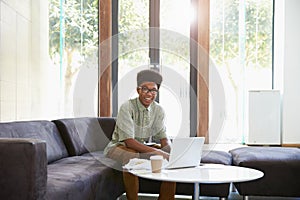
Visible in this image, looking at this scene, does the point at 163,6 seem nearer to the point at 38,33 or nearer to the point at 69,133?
the point at 38,33

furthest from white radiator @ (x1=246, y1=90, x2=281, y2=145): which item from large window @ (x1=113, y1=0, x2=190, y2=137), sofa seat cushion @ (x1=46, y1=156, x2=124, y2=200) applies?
sofa seat cushion @ (x1=46, y1=156, x2=124, y2=200)

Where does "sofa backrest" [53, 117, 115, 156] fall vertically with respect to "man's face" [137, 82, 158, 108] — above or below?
below

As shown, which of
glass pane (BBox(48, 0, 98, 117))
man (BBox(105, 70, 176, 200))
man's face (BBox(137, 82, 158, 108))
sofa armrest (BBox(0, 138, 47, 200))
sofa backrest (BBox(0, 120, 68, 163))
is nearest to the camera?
sofa armrest (BBox(0, 138, 47, 200))

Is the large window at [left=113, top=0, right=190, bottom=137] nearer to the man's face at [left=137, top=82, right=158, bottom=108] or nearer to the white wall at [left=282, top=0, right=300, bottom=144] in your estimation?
the white wall at [left=282, top=0, right=300, bottom=144]

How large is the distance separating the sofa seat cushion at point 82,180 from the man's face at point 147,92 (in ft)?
1.80

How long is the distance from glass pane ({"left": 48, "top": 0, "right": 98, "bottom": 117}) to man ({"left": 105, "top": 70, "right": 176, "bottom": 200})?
1657 mm

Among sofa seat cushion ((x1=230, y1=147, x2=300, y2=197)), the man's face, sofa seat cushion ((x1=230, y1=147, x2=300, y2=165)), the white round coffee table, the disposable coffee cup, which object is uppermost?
the man's face

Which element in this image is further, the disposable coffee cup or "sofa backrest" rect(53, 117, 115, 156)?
"sofa backrest" rect(53, 117, 115, 156)

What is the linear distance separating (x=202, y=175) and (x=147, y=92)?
90 centimetres

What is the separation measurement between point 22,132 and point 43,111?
1.84m

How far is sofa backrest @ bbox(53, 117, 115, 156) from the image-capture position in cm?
312

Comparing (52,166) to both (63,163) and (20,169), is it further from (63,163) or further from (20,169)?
(20,169)

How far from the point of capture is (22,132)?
8.07 feet

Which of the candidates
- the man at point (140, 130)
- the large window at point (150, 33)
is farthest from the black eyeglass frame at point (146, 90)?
the large window at point (150, 33)
